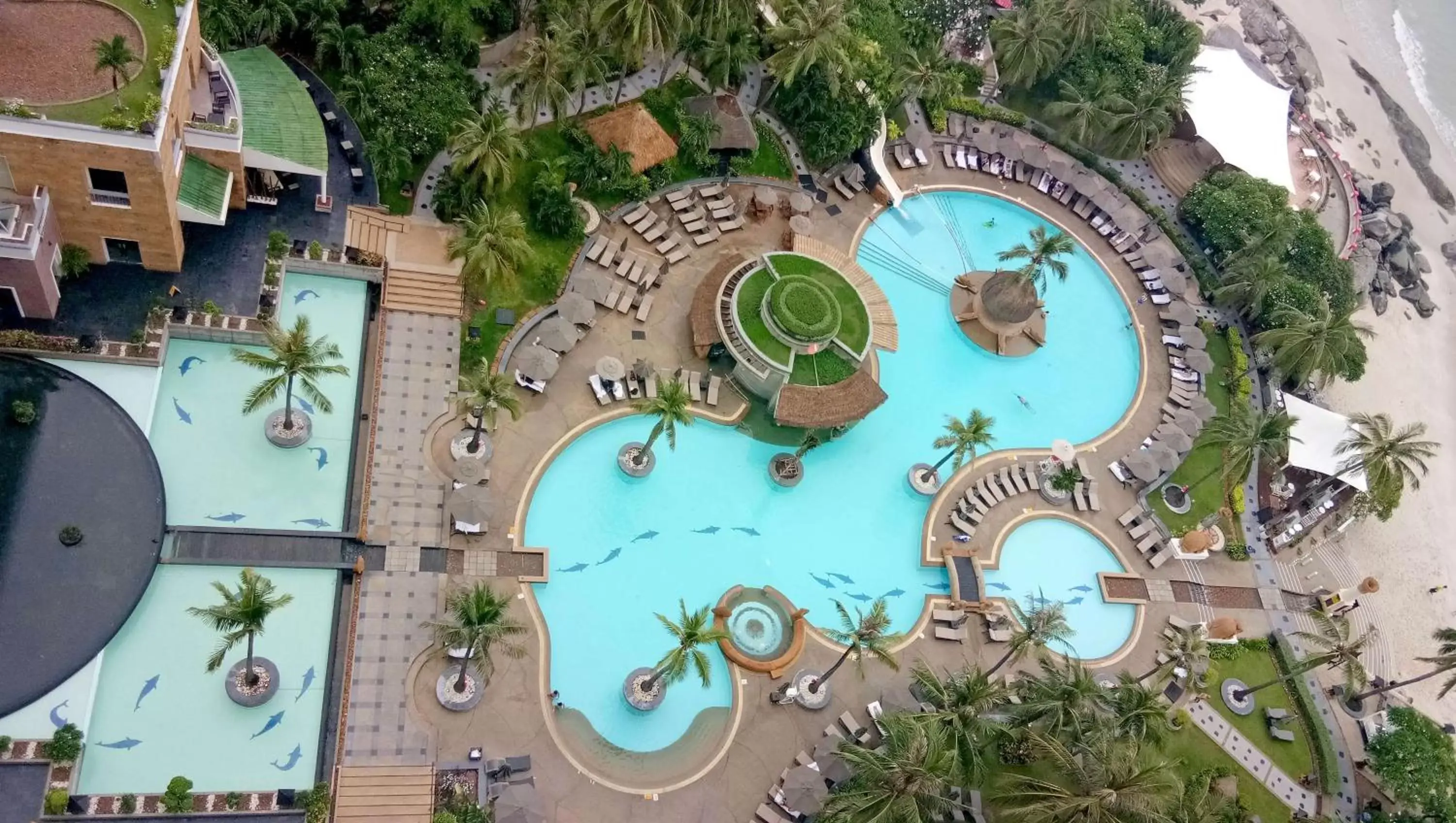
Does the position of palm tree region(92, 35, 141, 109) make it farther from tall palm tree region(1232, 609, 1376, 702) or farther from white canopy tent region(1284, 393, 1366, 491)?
white canopy tent region(1284, 393, 1366, 491)

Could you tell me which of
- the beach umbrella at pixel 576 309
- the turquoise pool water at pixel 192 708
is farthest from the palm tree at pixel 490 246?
the turquoise pool water at pixel 192 708

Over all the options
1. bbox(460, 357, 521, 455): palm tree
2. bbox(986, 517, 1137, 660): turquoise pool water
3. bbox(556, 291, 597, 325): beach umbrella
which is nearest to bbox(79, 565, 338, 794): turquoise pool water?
bbox(460, 357, 521, 455): palm tree

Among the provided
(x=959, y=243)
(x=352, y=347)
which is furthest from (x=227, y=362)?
(x=959, y=243)

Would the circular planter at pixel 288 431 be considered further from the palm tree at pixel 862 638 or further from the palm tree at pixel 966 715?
the palm tree at pixel 966 715

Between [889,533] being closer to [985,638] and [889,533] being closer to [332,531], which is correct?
[985,638]

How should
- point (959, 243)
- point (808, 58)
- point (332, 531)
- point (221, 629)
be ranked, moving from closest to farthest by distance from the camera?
point (221, 629) → point (332, 531) → point (808, 58) → point (959, 243)

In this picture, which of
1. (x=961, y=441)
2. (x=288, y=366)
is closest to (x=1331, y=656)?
(x=961, y=441)
